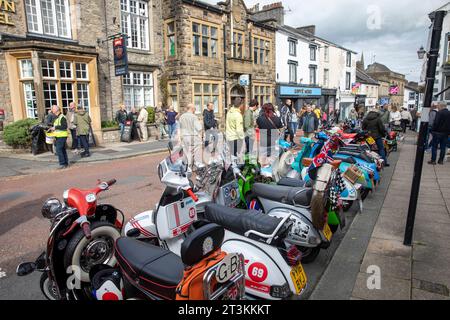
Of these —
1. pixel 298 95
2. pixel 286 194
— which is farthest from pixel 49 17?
pixel 298 95

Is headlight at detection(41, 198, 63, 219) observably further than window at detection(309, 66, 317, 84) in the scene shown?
No

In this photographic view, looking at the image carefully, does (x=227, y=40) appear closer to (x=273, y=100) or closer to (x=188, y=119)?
(x=273, y=100)

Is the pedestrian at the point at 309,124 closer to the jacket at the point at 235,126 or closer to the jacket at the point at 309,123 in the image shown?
the jacket at the point at 309,123

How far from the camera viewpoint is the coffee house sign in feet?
38.7

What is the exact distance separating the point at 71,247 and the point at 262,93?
2354cm

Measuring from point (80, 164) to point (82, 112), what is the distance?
2142mm

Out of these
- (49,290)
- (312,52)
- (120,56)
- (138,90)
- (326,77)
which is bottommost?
(49,290)

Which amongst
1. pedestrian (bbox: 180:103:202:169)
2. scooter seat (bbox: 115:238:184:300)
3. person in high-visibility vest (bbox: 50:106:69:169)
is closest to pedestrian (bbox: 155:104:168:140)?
person in high-visibility vest (bbox: 50:106:69:169)

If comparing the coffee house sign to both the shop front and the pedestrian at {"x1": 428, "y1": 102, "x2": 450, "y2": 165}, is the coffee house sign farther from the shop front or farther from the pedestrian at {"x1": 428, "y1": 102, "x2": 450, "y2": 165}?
the shop front

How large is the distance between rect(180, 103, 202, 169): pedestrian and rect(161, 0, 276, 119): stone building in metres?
10.7

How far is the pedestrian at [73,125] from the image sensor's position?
11398 millimetres

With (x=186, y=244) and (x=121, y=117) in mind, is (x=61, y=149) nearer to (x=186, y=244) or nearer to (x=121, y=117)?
(x=121, y=117)

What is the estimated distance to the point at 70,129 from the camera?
1191cm
